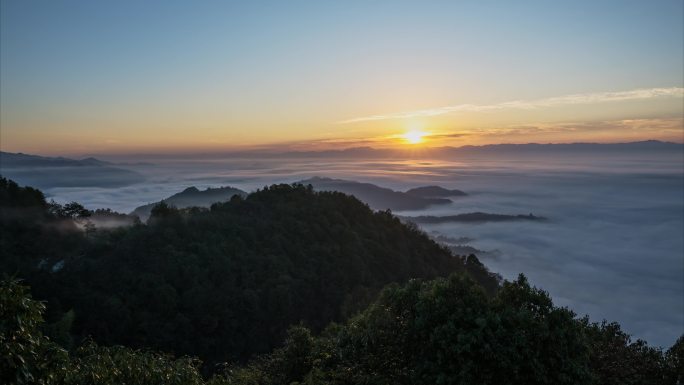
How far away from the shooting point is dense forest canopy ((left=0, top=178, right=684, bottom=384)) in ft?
37.0

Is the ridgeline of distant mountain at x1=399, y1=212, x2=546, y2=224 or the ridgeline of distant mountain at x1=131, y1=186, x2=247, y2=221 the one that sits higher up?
the ridgeline of distant mountain at x1=131, y1=186, x2=247, y2=221

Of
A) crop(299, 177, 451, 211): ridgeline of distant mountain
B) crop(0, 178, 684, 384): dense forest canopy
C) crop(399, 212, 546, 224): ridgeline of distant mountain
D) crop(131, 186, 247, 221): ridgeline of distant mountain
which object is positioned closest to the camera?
crop(0, 178, 684, 384): dense forest canopy

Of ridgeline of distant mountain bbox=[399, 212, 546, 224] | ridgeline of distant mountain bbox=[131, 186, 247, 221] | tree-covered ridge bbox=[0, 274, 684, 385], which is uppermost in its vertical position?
tree-covered ridge bbox=[0, 274, 684, 385]

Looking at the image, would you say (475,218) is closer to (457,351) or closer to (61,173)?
(61,173)

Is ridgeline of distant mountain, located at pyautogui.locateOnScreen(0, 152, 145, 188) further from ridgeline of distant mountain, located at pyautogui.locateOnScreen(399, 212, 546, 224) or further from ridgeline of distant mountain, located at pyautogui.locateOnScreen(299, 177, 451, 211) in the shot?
ridgeline of distant mountain, located at pyautogui.locateOnScreen(399, 212, 546, 224)

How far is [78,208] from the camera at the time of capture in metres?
51.8

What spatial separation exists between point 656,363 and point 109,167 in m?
151

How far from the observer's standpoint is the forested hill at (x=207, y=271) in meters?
32.2

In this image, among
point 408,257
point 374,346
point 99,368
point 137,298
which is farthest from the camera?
point 408,257

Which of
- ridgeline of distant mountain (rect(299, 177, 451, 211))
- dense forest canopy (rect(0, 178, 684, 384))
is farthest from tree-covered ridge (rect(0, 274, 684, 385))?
ridgeline of distant mountain (rect(299, 177, 451, 211))

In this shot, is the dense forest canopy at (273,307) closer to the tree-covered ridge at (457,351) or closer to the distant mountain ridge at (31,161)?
the tree-covered ridge at (457,351)

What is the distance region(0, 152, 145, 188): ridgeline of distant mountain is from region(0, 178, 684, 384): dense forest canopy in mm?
63663

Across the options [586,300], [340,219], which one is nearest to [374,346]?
[340,219]

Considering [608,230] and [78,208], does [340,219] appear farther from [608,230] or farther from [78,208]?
[608,230]
